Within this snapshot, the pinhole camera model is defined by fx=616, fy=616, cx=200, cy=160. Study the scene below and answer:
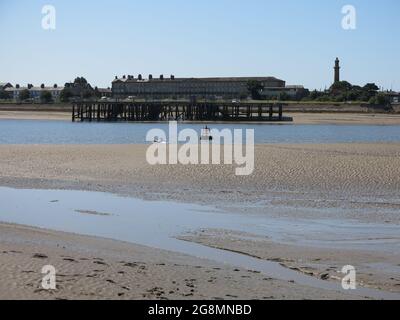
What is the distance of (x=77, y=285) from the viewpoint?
6.80m

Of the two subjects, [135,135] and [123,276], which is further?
[135,135]

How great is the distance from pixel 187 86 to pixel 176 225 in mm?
150312

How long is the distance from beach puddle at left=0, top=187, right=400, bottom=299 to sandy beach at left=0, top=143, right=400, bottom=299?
36cm

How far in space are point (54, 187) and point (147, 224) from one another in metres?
5.92

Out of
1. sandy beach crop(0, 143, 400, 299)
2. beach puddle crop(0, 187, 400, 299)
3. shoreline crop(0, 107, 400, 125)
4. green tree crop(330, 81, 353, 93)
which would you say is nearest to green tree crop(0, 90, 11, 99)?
shoreline crop(0, 107, 400, 125)

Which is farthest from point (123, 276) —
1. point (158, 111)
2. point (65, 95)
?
point (65, 95)

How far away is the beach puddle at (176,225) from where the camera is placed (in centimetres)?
930

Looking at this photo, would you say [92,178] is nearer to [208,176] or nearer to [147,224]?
[208,176]

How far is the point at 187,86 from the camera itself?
527 feet

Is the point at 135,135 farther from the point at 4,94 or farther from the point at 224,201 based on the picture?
the point at 4,94

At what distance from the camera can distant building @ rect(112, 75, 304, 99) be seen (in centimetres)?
15700

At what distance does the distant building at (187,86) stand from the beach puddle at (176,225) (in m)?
143

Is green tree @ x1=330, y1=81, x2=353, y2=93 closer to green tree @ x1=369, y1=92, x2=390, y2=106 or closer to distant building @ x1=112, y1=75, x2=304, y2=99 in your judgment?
distant building @ x1=112, y1=75, x2=304, y2=99

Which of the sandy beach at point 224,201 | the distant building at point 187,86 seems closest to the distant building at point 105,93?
the distant building at point 187,86
